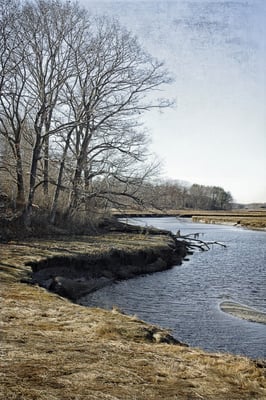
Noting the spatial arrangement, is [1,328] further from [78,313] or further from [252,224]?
[252,224]

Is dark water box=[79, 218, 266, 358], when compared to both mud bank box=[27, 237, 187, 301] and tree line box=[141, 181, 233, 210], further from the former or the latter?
tree line box=[141, 181, 233, 210]

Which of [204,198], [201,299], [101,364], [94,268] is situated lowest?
[201,299]

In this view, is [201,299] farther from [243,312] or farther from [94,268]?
[94,268]

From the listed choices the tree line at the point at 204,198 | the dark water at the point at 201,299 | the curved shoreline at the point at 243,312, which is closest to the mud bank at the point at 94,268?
the dark water at the point at 201,299

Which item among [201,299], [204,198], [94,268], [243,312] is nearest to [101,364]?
[243,312]

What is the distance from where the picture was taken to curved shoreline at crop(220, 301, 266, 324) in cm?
1179

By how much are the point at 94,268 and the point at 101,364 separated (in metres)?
11.7

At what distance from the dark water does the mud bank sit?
1.67 feet

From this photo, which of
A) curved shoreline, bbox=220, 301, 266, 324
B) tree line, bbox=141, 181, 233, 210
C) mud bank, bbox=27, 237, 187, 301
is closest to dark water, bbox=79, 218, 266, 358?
curved shoreline, bbox=220, 301, 266, 324

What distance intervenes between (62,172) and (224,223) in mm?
50421

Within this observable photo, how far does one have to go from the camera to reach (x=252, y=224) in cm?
6506

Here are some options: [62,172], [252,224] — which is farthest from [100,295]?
[252,224]

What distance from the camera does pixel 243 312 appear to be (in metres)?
12.5

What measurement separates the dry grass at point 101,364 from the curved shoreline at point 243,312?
480cm
